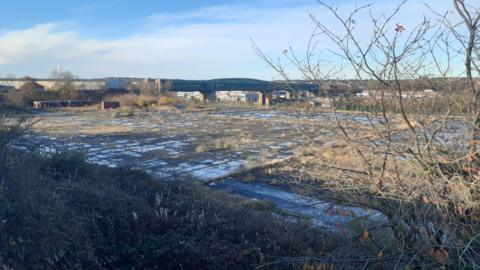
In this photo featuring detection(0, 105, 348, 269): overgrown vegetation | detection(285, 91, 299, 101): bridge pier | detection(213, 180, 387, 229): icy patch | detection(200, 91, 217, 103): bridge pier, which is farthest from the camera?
detection(200, 91, 217, 103): bridge pier

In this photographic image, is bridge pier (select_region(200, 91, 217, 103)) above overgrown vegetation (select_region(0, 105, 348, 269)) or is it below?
above

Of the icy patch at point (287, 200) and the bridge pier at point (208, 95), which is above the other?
the bridge pier at point (208, 95)

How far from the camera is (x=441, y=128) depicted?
15.0 ft

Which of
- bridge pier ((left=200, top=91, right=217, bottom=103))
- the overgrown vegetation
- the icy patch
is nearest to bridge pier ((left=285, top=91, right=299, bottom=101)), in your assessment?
the overgrown vegetation

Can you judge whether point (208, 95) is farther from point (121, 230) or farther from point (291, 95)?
point (291, 95)

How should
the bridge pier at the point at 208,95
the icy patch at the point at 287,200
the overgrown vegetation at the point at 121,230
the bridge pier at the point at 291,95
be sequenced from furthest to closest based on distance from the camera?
the bridge pier at the point at 208,95, the icy patch at the point at 287,200, the bridge pier at the point at 291,95, the overgrown vegetation at the point at 121,230

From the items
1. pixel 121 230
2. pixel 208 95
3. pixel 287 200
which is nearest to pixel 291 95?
pixel 121 230

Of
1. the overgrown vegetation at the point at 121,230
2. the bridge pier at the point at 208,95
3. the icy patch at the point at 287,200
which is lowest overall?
the icy patch at the point at 287,200

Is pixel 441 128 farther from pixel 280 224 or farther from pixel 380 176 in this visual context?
pixel 280 224

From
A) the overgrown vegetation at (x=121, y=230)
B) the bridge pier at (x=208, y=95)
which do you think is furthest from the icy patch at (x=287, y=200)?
the bridge pier at (x=208, y=95)

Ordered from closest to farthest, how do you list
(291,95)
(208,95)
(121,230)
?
(291,95)
(121,230)
(208,95)

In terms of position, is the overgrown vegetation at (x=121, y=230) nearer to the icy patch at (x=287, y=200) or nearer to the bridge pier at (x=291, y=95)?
the icy patch at (x=287, y=200)

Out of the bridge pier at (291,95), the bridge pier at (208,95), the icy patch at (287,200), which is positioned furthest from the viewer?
the bridge pier at (208,95)

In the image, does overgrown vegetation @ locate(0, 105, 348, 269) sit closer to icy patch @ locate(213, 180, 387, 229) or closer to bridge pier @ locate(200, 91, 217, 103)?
icy patch @ locate(213, 180, 387, 229)
